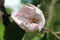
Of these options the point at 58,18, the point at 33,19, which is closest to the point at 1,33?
the point at 33,19

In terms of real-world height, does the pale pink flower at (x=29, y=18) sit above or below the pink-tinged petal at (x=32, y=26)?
above

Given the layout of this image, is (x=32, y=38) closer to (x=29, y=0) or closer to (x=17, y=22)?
(x=17, y=22)

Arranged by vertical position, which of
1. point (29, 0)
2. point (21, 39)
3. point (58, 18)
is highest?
point (29, 0)

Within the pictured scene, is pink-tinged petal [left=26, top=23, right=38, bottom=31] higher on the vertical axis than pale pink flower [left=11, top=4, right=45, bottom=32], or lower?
lower

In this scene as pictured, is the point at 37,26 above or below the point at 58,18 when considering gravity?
above

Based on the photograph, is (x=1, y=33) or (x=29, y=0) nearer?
(x=1, y=33)

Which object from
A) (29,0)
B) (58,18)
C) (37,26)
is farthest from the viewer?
(58,18)

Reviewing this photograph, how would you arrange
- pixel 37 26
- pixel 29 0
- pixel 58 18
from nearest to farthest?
pixel 37 26 < pixel 29 0 < pixel 58 18

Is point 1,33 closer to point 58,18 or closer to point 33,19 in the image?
point 33,19
